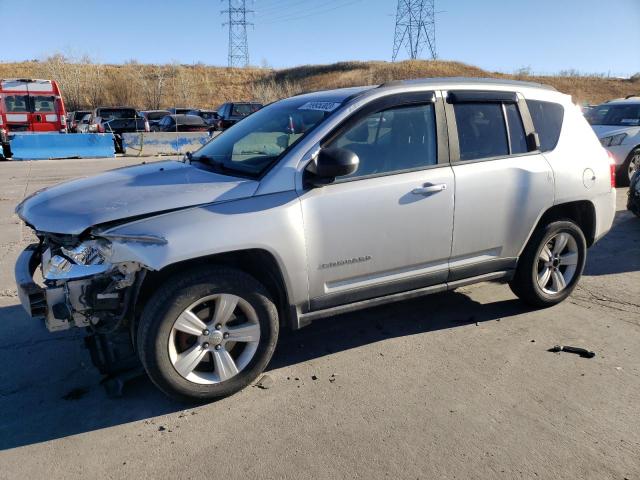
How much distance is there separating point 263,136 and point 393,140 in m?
0.97

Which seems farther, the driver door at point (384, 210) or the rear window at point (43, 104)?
the rear window at point (43, 104)

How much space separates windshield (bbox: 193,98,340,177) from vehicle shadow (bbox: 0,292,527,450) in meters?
1.43

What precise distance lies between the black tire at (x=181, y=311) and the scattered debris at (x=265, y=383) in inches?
4.7

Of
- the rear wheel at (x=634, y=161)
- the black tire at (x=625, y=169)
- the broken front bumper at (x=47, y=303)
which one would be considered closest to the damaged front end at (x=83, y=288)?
the broken front bumper at (x=47, y=303)

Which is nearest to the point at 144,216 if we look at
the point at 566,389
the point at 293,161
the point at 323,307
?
the point at 293,161

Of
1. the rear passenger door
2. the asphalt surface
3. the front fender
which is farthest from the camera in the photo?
the rear passenger door

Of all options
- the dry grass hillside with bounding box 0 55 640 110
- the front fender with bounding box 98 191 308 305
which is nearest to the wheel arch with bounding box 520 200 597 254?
the front fender with bounding box 98 191 308 305

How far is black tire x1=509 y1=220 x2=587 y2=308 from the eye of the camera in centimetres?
435

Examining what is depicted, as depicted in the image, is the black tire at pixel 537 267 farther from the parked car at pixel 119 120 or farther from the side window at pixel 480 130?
the parked car at pixel 119 120

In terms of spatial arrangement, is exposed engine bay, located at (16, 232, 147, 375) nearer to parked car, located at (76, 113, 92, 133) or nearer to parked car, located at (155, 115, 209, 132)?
parked car, located at (76, 113, 92, 133)

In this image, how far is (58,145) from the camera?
17969 mm

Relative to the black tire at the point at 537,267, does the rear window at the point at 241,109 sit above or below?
above

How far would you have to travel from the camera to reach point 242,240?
3070 mm

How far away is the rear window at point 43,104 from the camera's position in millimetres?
19359
